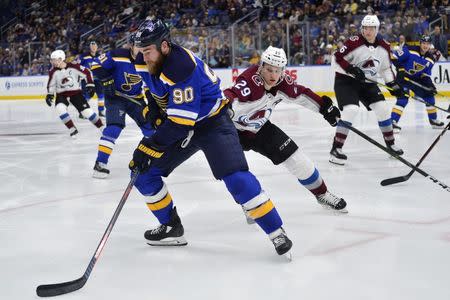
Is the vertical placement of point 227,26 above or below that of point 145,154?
below

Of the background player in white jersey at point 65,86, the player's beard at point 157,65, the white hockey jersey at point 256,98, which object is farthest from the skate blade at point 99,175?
the background player in white jersey at point 65,86

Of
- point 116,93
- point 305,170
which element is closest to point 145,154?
point 305,170

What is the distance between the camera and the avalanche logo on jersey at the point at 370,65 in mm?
5516

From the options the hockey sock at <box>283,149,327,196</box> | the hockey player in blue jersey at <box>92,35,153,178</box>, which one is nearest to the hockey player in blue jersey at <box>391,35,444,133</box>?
the hockey player in blue jersey at <box>92,35,153,178</box>

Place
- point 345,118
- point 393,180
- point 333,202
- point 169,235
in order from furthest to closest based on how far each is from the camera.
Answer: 1. point 345,118
2. point 393,180
3. point 333,202
4. point 169,235

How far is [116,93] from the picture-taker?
5.24 m

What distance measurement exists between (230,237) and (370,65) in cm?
283

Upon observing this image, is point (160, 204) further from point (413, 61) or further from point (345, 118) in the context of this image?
point (413, 61)

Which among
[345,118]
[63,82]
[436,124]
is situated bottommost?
[436,124]

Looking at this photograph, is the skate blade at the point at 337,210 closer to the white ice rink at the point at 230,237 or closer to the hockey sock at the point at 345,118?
the white ice rink at the point at 230,237

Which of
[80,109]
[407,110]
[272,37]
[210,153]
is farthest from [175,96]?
[272,37]

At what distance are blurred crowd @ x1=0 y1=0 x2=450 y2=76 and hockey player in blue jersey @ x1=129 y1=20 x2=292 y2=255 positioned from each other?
8051 mm

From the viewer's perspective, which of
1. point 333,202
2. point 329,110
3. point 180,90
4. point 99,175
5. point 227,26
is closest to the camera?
point 180,90

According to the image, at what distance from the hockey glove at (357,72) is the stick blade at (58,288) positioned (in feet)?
11.3
